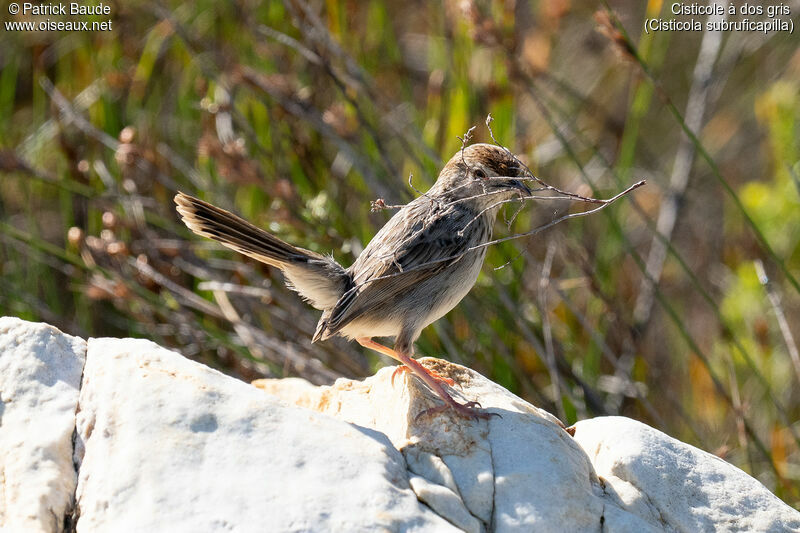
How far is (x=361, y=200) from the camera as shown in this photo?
6172 millimetres

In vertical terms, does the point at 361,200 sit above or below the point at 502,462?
above

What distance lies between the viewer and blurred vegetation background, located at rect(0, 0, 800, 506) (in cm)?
508

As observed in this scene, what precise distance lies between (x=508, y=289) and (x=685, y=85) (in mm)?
5863

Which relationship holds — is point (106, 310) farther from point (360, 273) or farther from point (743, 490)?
point (743, 490)

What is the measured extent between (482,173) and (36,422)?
2266mm

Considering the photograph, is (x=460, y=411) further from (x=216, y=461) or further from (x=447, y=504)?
(x=216, y=461)

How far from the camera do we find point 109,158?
22.9 ft

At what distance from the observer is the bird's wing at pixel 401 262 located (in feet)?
13.2

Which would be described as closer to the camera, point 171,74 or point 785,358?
point 785,358

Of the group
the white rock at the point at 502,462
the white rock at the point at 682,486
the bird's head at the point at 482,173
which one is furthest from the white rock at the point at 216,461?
the bird's head at the point at 482,173

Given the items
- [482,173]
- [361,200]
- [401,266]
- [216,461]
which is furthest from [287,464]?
[361,200]

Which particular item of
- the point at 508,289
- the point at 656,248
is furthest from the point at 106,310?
the point at 656,248

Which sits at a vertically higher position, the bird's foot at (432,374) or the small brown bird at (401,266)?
the small brown bird at (401,266)

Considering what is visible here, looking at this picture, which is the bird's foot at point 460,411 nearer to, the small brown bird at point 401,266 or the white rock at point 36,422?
the small brown bird at point 401,266
